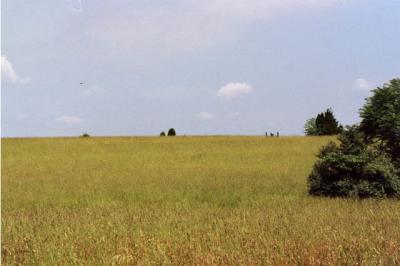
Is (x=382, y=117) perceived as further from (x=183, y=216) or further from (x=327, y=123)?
(x=327, y=123)

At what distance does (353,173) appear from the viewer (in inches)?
627

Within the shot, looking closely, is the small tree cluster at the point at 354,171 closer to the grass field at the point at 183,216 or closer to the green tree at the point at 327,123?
the grass field at the point at 183,216

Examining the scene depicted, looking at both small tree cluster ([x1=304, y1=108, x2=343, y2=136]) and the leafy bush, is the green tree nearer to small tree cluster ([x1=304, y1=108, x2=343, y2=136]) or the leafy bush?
small tree cluster ([x1=304, y1=108, x2=343, y2=136])

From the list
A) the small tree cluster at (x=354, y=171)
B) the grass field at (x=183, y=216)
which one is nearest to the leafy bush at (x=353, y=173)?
the small tree cluster at (x=354, y=171)

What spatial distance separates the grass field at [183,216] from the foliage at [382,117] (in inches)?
144

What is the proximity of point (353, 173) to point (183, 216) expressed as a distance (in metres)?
7.86

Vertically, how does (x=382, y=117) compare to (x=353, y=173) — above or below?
above

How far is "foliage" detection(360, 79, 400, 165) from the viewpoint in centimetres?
1812

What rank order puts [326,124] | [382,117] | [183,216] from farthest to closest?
[326,124], [382,117], [183,216]

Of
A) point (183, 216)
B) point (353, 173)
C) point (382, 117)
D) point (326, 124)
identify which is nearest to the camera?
point (183, 216)

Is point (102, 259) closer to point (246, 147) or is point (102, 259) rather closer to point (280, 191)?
point (280, 191)

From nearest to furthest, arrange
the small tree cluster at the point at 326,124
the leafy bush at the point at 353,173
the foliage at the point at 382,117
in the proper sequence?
1. the leafy bush at the point at 353,173
2. the foliage at the point at 382,117
3. the small tree cluster at the point at 326,124

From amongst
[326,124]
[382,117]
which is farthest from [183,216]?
[326,124]

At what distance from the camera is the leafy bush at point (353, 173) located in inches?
607
